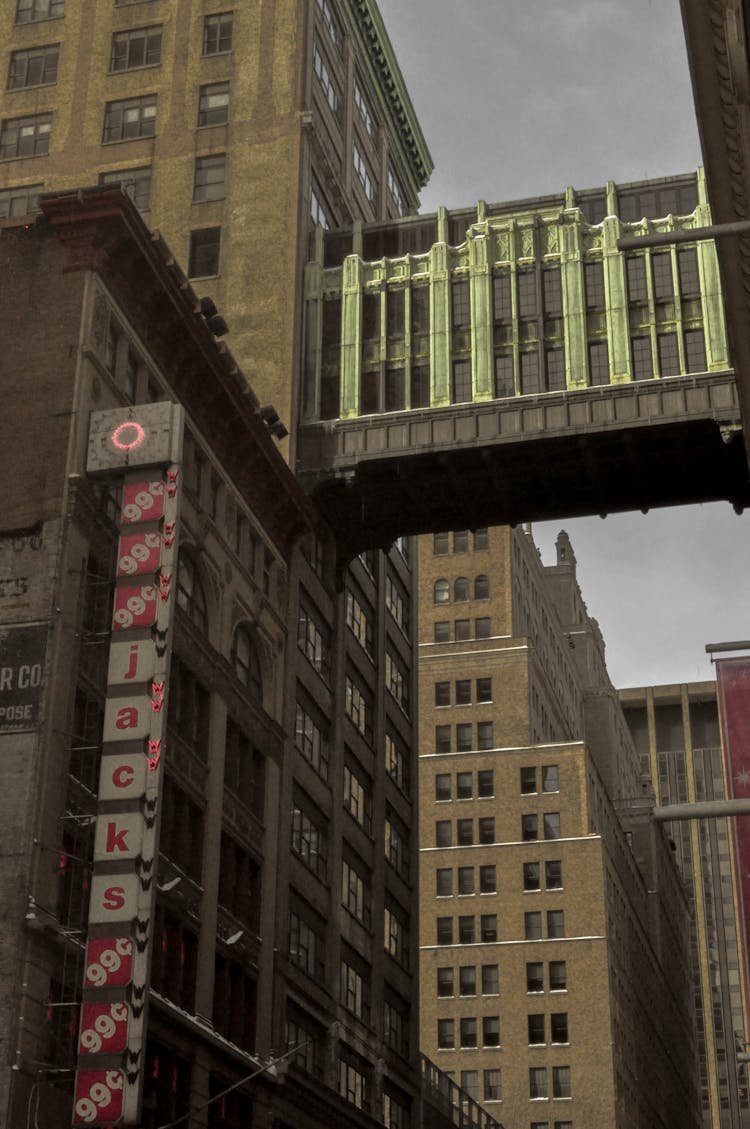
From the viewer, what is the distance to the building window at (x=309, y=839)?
2633 inches

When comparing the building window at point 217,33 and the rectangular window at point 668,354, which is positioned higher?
the building window at point 217,33

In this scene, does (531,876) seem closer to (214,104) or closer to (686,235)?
(214,104)

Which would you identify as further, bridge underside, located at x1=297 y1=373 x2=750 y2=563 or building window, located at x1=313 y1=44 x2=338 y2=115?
building window, located at x1=313 y1=44 x2=338 y2=115

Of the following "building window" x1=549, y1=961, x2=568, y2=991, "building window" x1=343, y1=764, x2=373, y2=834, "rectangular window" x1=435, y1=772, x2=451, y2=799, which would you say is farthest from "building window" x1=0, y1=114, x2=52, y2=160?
"building window" x1=549, y1=961, x2=568, y2=991

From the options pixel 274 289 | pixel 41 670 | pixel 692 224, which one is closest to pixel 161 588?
pixel 41 670

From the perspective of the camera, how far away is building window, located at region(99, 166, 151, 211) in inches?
3044

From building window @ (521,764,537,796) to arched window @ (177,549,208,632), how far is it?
8216cm

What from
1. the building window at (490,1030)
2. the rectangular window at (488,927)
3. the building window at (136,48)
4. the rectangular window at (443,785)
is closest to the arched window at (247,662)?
the building window at (136,48)

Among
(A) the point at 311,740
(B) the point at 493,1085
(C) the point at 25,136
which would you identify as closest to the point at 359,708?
(A) the point at 311,740

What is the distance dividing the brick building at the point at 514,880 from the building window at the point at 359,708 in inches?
2199

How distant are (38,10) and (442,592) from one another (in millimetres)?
74547

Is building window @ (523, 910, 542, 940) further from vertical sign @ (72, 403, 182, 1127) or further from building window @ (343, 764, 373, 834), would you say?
vertical sign @ (72, 403, 182, 1127)

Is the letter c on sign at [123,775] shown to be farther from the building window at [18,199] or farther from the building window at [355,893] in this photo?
the building window at [18,199]

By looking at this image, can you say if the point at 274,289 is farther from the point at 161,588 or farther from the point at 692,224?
the point at 161,588
